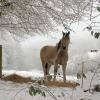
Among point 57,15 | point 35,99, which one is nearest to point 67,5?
point 57,15

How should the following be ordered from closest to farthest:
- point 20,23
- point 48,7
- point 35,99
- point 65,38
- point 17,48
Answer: point 35,99, point 65,38, point 48,7, point 20,23, point 17,48

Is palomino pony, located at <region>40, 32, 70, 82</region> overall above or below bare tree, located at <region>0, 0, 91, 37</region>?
below

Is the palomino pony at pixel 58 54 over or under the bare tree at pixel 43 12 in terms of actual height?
under

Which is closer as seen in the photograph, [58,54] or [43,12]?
[58,54]

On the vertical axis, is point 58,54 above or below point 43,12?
below

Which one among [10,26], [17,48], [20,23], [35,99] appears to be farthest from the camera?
[17,48]

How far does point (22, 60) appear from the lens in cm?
4375

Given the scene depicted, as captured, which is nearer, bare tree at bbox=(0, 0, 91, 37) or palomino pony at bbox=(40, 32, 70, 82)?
palomino pony at bbox=(40, 32, 70, 82)

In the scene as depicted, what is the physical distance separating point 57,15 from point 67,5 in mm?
542

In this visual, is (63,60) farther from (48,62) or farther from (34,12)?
(34,12)

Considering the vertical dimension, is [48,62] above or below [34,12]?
below

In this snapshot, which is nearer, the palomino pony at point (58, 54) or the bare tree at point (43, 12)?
the palomino pony at point (58, 54)

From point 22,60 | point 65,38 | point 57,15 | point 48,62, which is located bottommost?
point 22,60

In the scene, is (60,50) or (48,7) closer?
(60,50)
